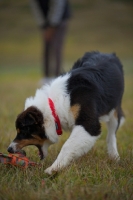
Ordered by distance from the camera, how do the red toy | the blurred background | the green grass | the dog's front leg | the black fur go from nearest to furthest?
the green grass < the red toy < the dog's front leg < the black fur < the blurred background

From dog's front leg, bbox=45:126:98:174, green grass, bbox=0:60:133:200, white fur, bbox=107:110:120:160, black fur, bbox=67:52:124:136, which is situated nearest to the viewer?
green grass, bbox=0:60:133:200

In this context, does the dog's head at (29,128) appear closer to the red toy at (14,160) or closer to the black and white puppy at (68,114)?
the black and white puppy at (68,114)

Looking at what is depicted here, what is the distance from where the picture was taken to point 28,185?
315 cm

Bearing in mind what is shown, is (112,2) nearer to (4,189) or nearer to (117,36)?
(117,36)

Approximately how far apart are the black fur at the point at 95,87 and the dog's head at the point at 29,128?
40cm

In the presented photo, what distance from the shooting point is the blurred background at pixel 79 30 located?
106 feet

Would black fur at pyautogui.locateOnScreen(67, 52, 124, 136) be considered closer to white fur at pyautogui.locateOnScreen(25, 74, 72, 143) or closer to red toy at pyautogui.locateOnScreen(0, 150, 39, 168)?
white fur at pyautogui.locateOnScreen(25, 74, 72, 143)

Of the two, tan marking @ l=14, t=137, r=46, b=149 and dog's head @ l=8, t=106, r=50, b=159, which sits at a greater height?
dog's head @ l=8, t=106, r=50, b=159

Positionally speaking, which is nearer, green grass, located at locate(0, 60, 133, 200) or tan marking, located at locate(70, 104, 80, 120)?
green grass, located at locate(0, 60, 133, 200)

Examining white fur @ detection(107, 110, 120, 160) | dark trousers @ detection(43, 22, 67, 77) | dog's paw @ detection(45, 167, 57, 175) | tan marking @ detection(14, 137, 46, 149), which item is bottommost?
dark trousers @ detection(43, 22, 67, 77)

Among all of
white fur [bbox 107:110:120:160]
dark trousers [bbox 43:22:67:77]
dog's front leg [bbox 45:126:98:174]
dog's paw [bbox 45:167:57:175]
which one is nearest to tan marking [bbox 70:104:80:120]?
dog's front leg [bbox 45:126:98:174]

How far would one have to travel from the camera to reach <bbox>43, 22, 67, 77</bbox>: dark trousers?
935cm

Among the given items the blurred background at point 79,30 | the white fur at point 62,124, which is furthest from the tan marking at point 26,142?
the blurred background at point 79,30

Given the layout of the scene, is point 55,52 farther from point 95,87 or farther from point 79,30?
point 79,30
